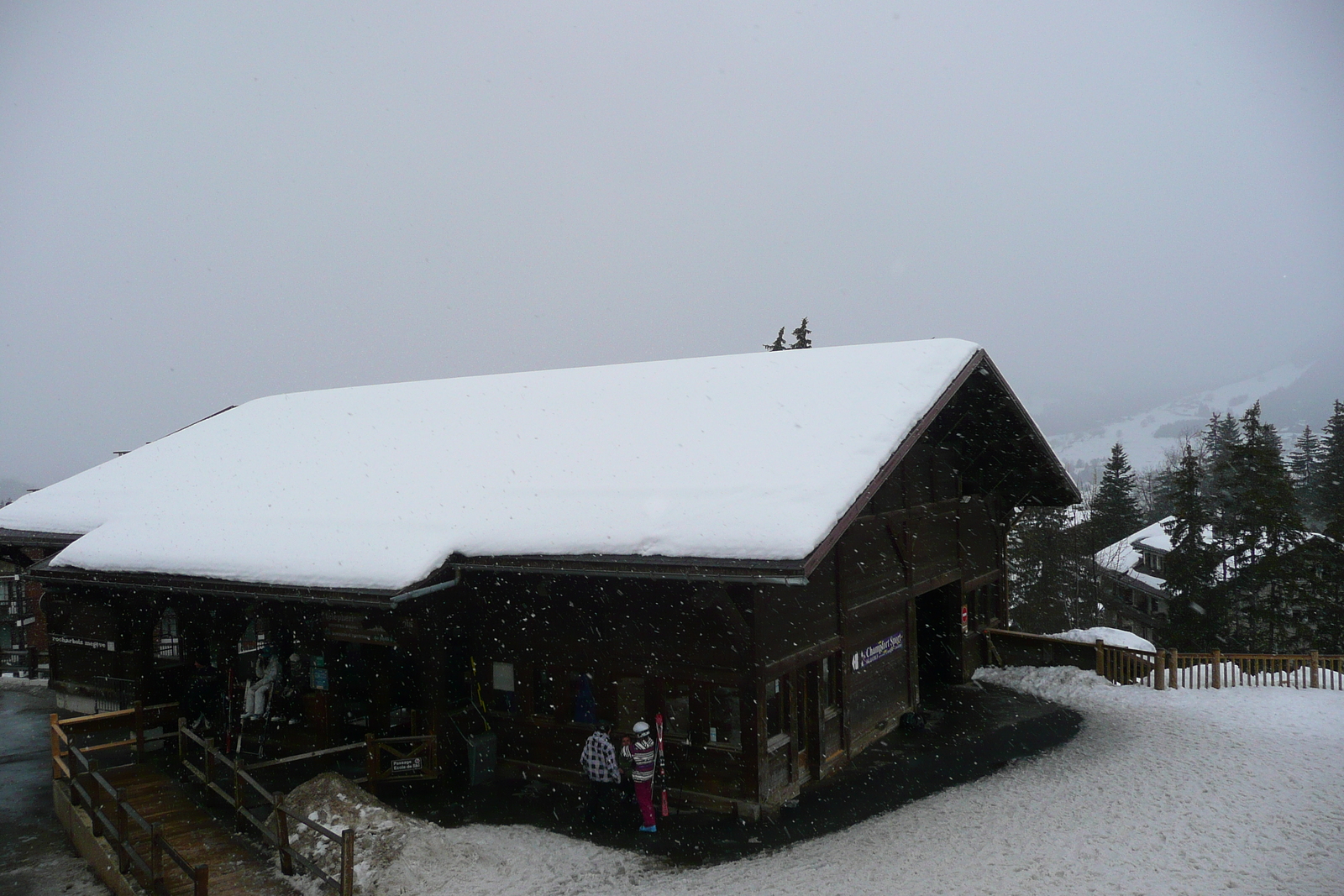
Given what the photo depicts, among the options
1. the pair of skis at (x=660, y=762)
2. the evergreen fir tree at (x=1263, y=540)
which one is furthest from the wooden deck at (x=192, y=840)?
the evergreen fir tree at (x=1263, y=540)

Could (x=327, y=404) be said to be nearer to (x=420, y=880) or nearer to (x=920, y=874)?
(x=420, y=880)

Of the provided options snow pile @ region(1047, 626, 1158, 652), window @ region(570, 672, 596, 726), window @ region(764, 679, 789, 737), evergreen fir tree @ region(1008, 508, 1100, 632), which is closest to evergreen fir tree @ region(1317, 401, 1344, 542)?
evergreen fir tree @ region(1008, 508, 1100, 632)

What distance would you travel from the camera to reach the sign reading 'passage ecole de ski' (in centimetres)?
1303

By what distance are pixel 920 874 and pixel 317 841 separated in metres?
7.26

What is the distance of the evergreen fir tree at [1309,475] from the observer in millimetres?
52375

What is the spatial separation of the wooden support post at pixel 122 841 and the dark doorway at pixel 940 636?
613 inches

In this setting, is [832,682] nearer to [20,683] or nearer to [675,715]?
[675,715]

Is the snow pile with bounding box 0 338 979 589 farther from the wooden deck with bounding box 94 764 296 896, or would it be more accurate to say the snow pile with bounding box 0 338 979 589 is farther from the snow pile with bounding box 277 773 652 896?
the wooden deck with bounding box 94 764 296 896

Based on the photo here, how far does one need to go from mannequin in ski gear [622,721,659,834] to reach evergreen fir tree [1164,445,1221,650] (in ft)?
106

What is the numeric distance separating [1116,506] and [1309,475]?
22074mm

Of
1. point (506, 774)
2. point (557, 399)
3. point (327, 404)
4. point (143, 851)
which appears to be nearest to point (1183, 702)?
point (506, 774)

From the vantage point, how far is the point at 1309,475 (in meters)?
58.5

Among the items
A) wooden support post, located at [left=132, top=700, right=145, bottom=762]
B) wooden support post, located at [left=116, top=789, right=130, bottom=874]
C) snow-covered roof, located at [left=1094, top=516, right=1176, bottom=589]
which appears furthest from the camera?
snow-covered roof, located at [left=1094, top=516, right=1176, bottom=589]

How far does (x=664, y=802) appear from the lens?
408 inches
